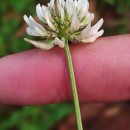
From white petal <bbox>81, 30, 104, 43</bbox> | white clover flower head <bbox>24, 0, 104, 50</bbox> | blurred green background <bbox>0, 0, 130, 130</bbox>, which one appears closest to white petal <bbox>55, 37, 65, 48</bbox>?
white clover flower head <bbox>24, 0, 104, 50</bbox>

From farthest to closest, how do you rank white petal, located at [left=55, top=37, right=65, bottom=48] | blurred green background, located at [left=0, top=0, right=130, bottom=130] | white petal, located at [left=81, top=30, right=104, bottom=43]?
blurred green background, located at [left=0, top=0, right=130, bottom=130]
white petal, located at [left=81, top=30, right=104, bottom=43]
white petal, located at [left=55, top=37, right=65, bottom=48]

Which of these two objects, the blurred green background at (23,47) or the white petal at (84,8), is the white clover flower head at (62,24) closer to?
the white petal at (84,8)

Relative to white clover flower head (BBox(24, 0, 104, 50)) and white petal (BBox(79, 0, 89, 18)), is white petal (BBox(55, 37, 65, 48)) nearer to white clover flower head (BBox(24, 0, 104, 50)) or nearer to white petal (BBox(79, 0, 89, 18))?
white clover flower head (BBox(24, 0, 104, 50))

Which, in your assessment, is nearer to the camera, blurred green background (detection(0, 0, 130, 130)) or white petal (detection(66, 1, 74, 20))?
white petal (detection(66, 1, 74, 20))

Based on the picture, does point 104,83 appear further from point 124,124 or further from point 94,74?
point 124,124

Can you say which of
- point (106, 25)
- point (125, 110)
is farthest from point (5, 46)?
point (125, 110)

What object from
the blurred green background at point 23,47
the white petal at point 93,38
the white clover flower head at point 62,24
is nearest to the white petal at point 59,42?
the white clover flower head at point 62,24
